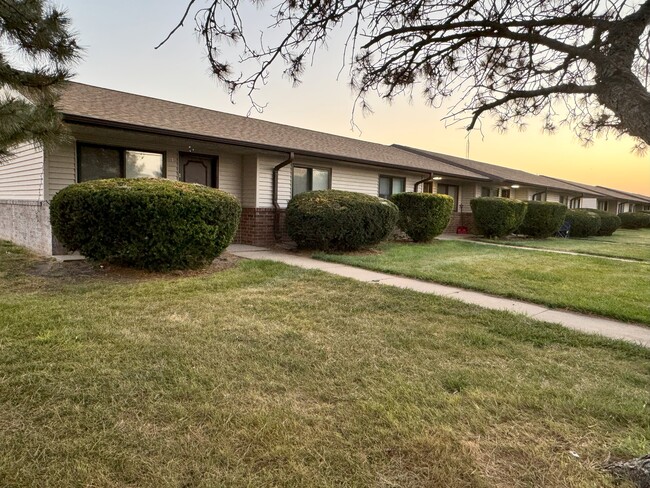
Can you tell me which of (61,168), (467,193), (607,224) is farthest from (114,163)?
(607,224)

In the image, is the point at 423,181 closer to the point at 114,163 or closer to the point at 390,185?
the point at 390,185

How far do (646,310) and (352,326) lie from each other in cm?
403

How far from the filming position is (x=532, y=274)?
7.70 meters

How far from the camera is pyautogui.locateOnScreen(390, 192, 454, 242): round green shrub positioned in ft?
39.8

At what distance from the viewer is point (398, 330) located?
4199 mm

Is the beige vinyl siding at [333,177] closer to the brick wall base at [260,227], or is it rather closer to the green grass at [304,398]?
the brick wall base at [260,227]

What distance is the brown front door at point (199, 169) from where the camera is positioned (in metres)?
10.4

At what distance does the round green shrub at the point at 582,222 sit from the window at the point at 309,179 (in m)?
13.6

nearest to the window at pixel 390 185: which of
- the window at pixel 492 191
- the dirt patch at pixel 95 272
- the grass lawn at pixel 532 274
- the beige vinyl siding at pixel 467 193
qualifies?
the grass lawn at pixel 532 274

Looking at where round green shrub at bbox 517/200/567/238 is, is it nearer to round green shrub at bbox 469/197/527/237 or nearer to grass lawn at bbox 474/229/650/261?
grass lawn at bbox 474/229/650/261

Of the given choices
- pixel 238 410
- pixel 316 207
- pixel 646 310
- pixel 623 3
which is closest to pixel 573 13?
pixel 623 3

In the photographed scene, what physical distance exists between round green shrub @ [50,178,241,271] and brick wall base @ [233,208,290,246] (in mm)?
4235

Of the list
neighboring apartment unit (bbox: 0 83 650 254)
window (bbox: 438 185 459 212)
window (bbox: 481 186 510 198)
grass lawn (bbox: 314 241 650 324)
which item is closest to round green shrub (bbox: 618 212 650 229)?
window (bbox: 481 186 510 198)

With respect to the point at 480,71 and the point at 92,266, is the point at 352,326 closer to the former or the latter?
the point at 480,71
